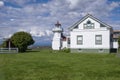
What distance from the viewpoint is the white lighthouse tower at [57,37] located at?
218 feet

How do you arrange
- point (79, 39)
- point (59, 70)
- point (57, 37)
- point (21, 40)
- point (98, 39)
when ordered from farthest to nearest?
point (57, 37) < point (21, 40) < point (79, 39) < point (98, 39) < point (59, 70)

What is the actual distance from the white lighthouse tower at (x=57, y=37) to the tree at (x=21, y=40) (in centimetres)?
1322

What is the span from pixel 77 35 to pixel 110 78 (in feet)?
115

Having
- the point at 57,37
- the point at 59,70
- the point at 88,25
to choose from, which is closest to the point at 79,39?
the point at 88,25

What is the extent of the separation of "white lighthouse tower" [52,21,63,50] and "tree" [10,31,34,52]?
43.4 feet

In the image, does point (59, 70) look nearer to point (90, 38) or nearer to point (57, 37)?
point (90, 38)

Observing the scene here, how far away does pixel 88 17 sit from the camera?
4766 cm

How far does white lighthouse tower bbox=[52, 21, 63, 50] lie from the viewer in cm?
6644

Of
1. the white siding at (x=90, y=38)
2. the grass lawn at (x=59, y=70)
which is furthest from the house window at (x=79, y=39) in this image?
the grass lawn at (x=59, y=70)

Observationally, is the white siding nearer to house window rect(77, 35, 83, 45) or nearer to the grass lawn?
house window rect(77, 35, 83, 45)

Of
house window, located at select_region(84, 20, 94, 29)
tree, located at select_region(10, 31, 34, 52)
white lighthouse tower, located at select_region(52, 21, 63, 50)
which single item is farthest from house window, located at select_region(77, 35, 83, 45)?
white lighthouse tower, located at select_region(52, 21, 63, 50)

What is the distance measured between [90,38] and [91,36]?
0.42 m

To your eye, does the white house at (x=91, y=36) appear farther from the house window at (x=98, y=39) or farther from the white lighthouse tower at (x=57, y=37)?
the white lighthouse tower at (x=57, y=37)

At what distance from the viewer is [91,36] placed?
4791 cm
